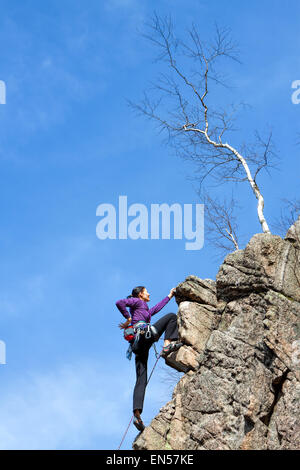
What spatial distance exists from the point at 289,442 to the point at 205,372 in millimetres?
2973

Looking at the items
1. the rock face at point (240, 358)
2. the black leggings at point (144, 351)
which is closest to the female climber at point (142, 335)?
the black leggings at point (144, 351)

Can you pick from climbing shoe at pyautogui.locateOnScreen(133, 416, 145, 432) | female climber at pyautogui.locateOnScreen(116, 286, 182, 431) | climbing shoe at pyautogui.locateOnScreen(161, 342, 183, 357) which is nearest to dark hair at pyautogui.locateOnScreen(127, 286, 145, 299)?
female climber at pyautogui.locateOnScreen(116, 286, 182, 431)

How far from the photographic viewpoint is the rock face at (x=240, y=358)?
16609 mm

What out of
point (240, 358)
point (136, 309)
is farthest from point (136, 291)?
A: point (240, 358)

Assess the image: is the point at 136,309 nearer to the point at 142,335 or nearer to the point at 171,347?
the point at 142,335

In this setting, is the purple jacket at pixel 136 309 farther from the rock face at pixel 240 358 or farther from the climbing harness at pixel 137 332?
the rock face at pixel 240 358

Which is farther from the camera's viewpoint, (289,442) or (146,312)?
(146,312)

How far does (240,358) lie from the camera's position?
17.6 metres

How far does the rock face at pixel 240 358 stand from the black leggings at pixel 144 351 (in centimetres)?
33

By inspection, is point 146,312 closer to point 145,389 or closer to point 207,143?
point 145,389

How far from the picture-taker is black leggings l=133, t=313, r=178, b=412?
17.7 m

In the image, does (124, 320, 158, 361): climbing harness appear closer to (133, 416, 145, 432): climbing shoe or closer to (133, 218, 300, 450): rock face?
(133, 218, 300, 450): rock face

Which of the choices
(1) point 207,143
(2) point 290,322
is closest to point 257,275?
(2) point 290,322
